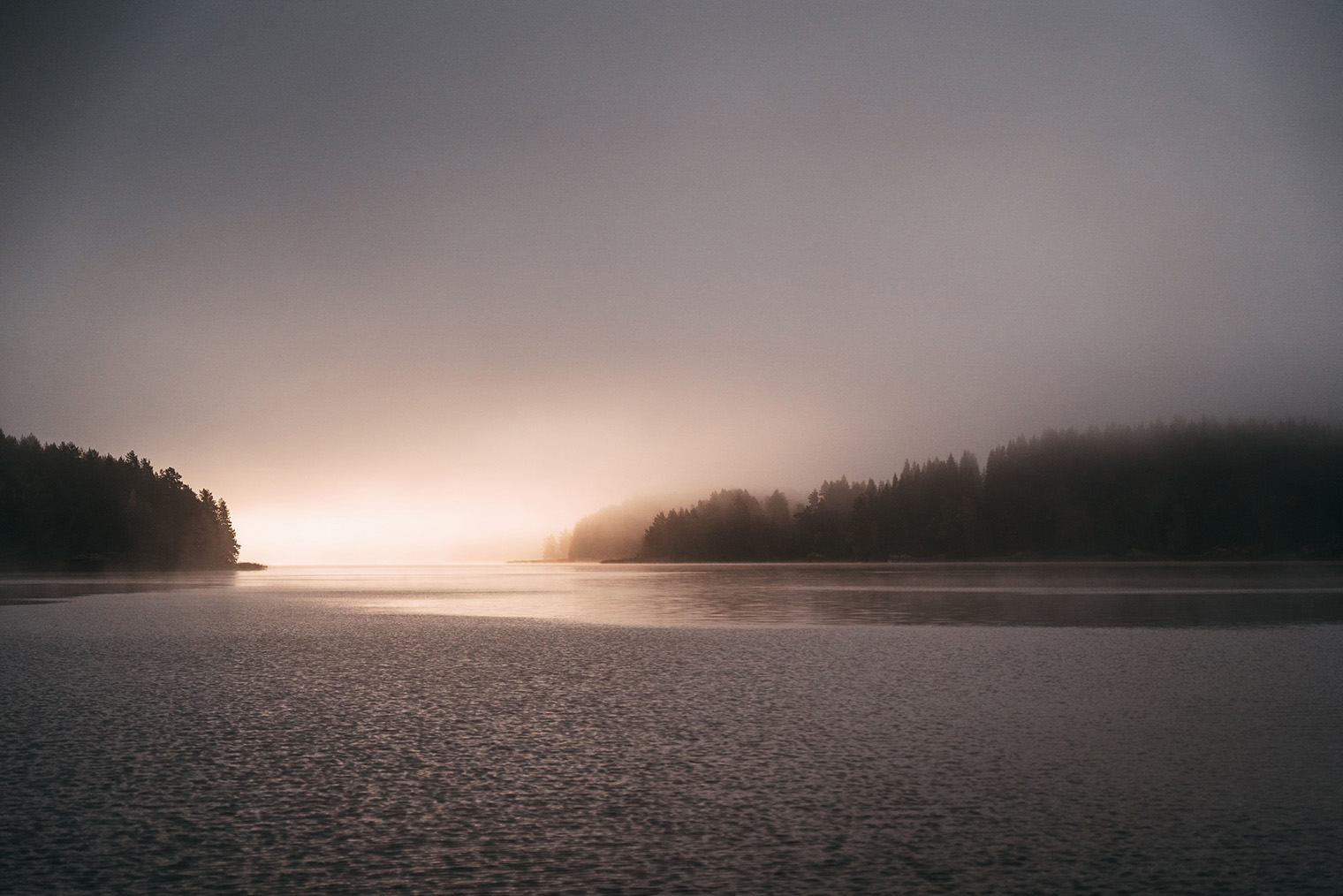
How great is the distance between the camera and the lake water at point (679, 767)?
37.0ft

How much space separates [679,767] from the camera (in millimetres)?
Result: 16438

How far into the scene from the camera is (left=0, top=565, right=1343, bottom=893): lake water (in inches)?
444

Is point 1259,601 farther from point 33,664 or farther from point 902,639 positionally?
point 33,664

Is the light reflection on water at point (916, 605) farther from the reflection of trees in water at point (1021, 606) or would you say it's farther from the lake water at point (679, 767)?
the lake water at point (679, 767)

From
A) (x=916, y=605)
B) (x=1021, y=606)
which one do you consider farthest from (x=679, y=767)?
(x=1021, y=606)

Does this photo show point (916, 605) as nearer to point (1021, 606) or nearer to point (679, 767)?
point (1021, 606)

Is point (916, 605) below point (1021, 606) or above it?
above

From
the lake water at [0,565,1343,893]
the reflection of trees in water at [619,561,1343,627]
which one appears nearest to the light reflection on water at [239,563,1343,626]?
the reflection of trees in water at [619,561,1343,627]

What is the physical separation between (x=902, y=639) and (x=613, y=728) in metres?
21.6

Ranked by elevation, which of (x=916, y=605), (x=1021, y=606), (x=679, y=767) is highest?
(x=679, y=767)

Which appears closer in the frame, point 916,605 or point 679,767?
point 679,767

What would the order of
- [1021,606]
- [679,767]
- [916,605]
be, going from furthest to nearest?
[916,605], [1021,606], [679,767]

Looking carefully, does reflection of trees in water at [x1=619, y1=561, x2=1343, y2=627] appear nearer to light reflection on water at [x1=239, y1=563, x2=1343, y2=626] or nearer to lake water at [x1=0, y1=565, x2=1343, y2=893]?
light reflection on water at [x1=239, y1=563, x2=1343, y2=626]

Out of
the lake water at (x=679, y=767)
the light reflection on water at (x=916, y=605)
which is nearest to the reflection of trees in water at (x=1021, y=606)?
the light reflection on water at (x=916, y=605)
